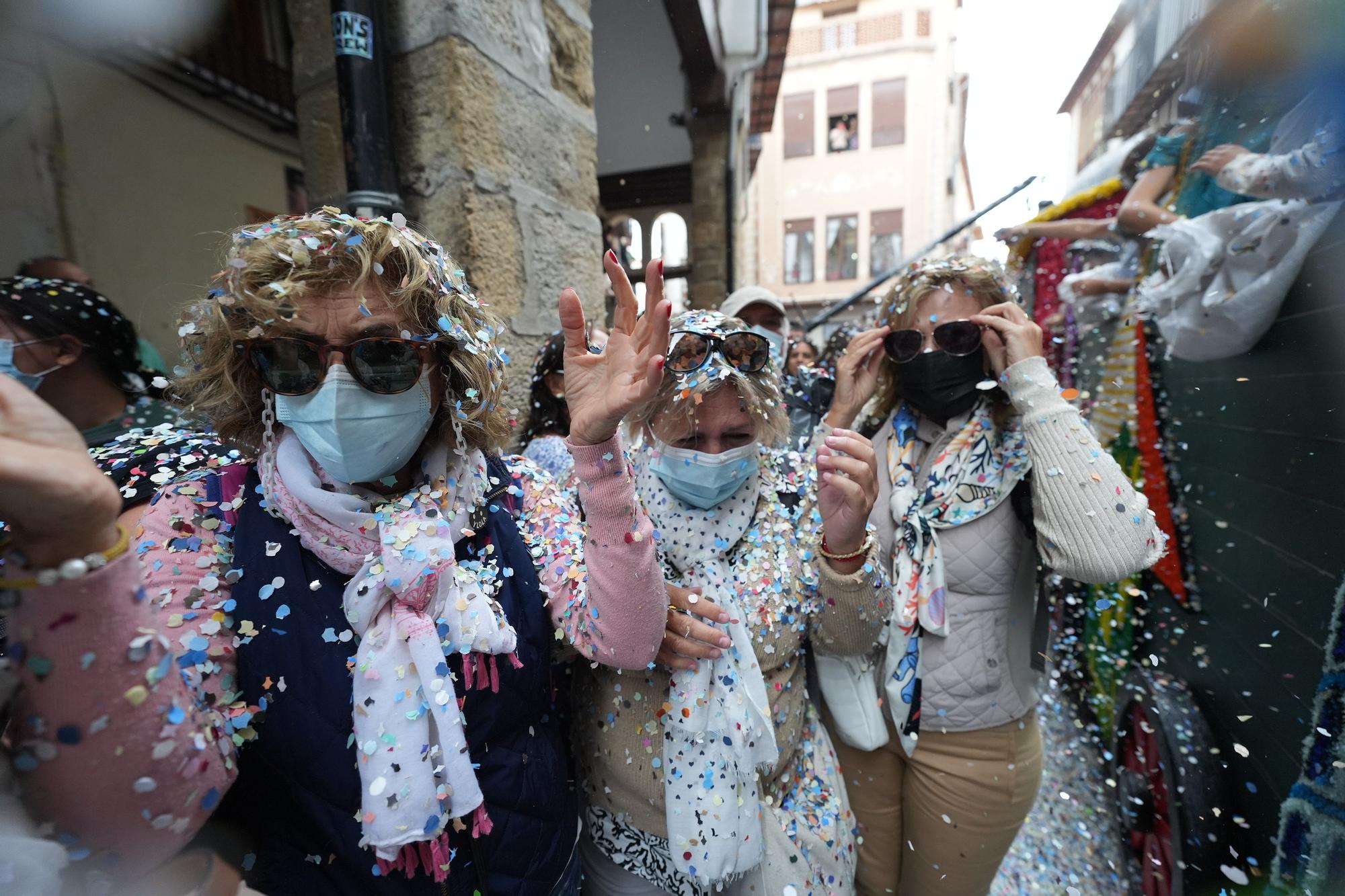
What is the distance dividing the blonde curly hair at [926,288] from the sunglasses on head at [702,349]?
0.71m

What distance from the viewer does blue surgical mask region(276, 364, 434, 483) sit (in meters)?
1.08

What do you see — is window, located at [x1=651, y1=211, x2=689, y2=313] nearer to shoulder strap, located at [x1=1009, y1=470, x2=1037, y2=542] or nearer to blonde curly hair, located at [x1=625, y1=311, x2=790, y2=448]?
blonde curly hair, located at [x1=625, y1=311, x2=790, y2=448]

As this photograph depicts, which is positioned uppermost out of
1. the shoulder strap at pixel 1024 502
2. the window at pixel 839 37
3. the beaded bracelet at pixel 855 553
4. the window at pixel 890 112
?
the window at pixel 839 37

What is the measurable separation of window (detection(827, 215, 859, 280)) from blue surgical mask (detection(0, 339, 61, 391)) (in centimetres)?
2238

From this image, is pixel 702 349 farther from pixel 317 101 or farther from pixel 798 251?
pixel 798 251

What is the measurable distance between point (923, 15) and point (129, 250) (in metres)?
21.4

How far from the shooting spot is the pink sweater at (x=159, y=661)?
715 mm

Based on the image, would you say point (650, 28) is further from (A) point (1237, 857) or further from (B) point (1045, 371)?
(A) point (1237, 857)

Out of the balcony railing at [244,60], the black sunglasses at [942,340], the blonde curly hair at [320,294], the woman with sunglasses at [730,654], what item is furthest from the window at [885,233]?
the blonde curly hair at [320,294]

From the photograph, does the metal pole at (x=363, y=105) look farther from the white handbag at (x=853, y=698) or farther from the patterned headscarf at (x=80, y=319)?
the white handbag at (x=853, y=698)

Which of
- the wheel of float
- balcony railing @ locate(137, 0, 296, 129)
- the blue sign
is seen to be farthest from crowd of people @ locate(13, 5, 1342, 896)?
balcony railing @ locate(137, 0, 296, 129)

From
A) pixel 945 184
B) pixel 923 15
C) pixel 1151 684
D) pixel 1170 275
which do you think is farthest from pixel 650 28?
pixel 945 184

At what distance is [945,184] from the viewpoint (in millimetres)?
20344

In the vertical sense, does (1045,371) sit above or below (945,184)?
Result: below
